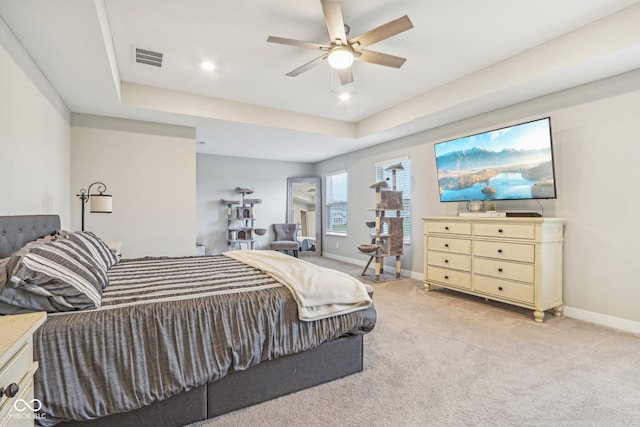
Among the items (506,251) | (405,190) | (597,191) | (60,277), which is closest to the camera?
(60,277)

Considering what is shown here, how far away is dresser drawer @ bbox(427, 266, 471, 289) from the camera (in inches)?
151

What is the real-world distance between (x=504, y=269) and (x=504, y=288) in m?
0.21

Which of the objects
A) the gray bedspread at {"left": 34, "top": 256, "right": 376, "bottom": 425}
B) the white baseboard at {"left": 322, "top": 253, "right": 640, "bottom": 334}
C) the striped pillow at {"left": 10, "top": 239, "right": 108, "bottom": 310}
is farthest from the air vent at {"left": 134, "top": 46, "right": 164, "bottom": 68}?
the white baseboard at {"left": 322, "top": 253, "right": 640, "bottom": 334}

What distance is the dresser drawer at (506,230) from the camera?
3.19m

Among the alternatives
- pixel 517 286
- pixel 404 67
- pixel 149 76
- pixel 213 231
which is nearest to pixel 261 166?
pixel 213 231

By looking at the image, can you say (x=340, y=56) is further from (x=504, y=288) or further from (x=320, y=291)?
(x=504, y=288)

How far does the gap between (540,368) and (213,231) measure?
247 inches

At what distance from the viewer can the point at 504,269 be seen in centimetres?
340

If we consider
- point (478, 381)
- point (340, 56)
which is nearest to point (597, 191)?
point (478, 381)

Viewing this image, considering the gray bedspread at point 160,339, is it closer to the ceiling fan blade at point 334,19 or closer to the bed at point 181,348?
the bed at point 181,348

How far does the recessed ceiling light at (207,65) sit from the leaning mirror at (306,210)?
444 centimetres

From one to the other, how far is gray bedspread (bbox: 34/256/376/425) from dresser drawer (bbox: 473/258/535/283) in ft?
6.85

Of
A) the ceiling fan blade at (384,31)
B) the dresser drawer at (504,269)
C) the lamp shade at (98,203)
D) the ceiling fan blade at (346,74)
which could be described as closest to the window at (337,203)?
the dresser drawer at (504,269)

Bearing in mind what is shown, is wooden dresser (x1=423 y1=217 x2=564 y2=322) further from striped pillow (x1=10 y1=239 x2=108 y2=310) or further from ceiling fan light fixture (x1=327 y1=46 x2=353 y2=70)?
striped pillow (x1=10 y1=239 x2=108 y2=310)
